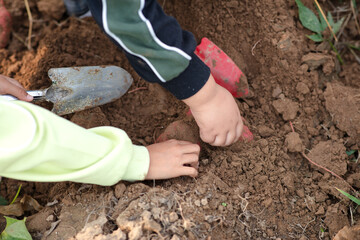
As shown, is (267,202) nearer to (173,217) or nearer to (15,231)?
(173,217)

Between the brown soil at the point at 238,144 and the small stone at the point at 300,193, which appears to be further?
the small stone at the point at 300,193

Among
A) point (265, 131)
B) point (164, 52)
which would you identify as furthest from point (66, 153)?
point (265, 131)

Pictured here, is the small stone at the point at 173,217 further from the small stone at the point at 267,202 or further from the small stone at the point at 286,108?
the small stone at the point at 286,108

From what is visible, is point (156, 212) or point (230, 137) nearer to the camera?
point (156, 212)

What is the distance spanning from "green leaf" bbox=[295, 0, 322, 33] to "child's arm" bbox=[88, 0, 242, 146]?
63 cm

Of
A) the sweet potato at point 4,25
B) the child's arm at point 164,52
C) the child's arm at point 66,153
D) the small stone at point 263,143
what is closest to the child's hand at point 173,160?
the child's arm at point 66,153

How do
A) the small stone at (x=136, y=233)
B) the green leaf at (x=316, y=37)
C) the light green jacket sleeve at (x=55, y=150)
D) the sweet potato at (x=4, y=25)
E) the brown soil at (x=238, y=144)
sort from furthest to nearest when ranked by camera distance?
the sweet potato at (x=4, y=25) < the green leaf at (x=316, y=37) < the brown soil at (x=238, y=144) < the small stone at (x=136, y=233) < the light green jacket sleeve at (x=55, y=150)

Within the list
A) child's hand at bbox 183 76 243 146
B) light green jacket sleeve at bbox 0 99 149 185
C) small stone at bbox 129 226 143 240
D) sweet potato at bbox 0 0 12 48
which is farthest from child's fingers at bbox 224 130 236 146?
sweet potato at bbox 0 0 12 48

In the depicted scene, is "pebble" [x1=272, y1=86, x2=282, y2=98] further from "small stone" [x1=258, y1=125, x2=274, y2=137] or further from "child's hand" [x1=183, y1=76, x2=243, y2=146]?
"child's hand" [x1=183, y1=76, x2=243, y2=146]

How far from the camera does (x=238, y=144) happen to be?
57.0 inches

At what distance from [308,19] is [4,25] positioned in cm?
157

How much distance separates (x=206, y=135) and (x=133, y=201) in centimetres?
38

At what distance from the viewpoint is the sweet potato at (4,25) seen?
193 cm

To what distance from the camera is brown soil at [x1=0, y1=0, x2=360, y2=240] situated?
3.99 feet
